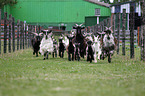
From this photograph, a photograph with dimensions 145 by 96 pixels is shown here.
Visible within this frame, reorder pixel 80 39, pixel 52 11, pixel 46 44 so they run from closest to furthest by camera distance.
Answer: pixel 80 39 → pixel 46 44 → pixel 52 11

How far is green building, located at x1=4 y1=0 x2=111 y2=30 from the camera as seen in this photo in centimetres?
7000

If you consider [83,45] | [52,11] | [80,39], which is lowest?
[83,45]

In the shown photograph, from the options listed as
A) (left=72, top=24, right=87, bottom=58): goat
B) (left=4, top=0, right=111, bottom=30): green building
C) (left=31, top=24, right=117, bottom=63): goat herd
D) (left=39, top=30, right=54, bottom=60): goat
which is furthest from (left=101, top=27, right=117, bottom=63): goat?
(left=4, top=0, right=111, bottom=30): green building

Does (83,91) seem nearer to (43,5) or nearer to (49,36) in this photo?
(49,36)

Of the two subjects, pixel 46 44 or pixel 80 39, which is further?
pixel 46 44

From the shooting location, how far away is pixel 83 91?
5941 millimetres

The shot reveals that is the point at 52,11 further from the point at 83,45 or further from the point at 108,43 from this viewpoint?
the point at 108,43

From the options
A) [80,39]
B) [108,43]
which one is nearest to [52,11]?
[80,39]

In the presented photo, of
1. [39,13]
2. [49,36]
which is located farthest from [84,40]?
[39,13]

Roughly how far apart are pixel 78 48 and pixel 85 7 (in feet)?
188

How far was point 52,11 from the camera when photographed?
2778 inches

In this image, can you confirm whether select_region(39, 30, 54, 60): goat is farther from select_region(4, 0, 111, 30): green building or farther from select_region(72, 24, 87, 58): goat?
select_region(4, 0, 111, 30): green building

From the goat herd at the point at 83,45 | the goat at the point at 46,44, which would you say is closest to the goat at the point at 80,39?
the goat herd at the point at 83,45

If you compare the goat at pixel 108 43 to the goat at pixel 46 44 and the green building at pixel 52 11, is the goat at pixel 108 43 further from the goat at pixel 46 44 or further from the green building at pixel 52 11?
the green building at pixel 52 11
